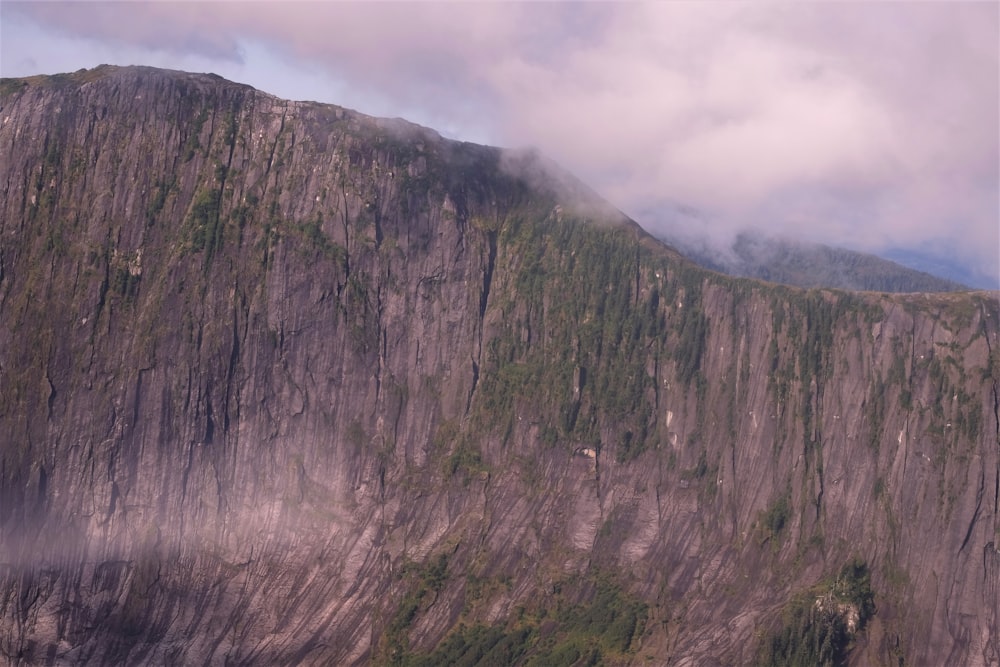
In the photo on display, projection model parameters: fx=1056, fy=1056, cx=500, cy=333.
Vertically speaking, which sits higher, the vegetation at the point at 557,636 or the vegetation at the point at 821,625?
the vegetation at the point at 821,625

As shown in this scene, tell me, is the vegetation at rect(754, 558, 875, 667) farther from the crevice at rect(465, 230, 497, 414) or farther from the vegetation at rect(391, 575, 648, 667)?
the crevice at rect(465, 230, 497, 414)

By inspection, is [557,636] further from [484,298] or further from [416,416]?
[484,298]

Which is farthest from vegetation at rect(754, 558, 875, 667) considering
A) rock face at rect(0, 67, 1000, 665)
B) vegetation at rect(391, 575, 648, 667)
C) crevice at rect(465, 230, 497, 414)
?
crevice at rect(465, 230, 497, 414)

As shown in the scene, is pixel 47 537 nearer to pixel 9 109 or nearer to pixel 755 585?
pixel 9 109

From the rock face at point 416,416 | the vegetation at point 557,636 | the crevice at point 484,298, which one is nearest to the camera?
the vegetation at point 557,636

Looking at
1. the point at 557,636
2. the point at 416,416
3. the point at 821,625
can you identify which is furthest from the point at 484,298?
the point at 821,625

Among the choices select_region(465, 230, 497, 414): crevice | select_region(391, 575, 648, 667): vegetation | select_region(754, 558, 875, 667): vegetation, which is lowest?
select_region(391, 575, 648, 667): vegetation

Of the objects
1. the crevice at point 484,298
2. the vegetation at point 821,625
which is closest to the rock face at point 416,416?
the crevice at point 484,298

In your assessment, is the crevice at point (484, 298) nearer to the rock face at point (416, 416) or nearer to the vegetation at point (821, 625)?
the rock face at point (416, 416)
